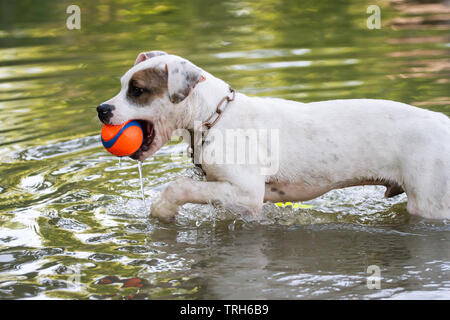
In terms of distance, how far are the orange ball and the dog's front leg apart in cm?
43

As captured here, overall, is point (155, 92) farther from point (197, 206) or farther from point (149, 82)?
point (197, 206)

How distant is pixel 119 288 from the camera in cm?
479

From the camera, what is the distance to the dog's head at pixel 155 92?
17.3 ft

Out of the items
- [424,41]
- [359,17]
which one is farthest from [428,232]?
[359,17]

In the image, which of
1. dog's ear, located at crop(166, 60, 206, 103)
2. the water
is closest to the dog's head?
dog's ear, located at crop(166, 60, 206, 103)

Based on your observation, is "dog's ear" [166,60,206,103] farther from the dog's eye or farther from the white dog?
the dog's eye

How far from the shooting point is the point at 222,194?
545 centimetres

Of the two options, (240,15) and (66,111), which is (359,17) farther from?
(66,111)

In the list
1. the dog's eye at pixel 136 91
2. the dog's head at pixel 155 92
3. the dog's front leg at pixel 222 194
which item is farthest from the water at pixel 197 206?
the dog's eye at pixel 136 91

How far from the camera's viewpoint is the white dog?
528 centimetres

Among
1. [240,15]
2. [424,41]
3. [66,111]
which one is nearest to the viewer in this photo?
[66,111]

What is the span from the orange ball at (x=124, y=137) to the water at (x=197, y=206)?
76 cm

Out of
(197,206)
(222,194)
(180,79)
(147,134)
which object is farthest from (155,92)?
(197,206)

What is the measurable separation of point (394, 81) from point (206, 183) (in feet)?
16.8
